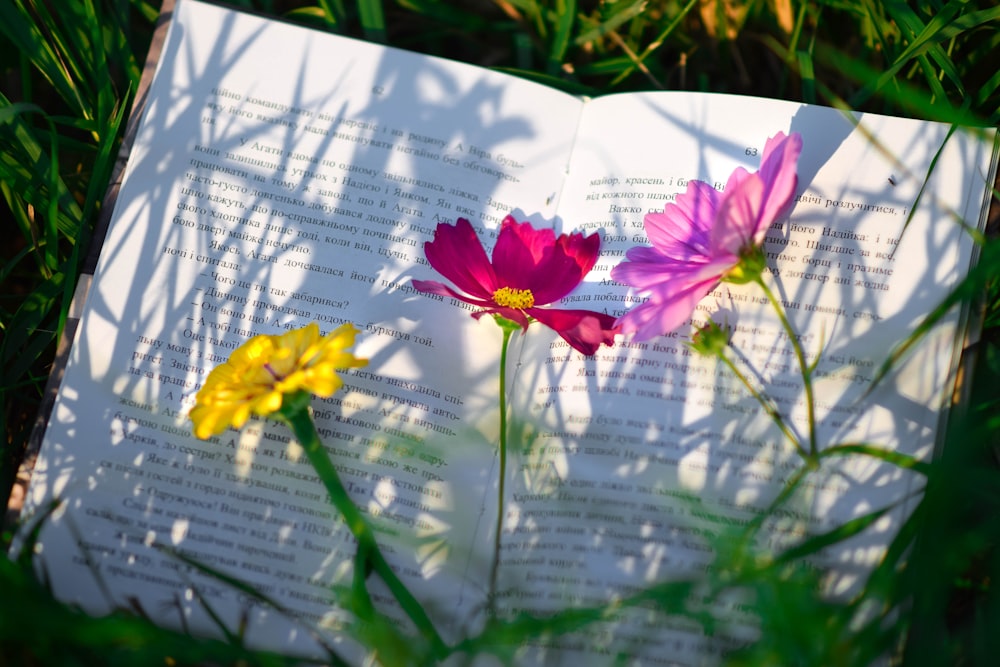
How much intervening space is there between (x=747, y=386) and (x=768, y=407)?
0.08 ft

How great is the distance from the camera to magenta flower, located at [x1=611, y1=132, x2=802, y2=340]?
2.10 feet

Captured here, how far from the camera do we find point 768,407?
673 mm

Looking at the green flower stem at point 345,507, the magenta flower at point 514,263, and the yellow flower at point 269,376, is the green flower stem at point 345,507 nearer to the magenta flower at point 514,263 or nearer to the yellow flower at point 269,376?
the yellow flower at point 269,376

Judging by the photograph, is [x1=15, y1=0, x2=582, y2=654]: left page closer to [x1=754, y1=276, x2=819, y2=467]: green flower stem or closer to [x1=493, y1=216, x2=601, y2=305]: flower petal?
[x1=493, y1=216, x2=601, y2=305]: flower petal

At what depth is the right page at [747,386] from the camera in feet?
2.14

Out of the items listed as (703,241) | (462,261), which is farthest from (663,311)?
(462,261)

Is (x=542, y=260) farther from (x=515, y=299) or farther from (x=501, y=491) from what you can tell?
(x=501, y=491)

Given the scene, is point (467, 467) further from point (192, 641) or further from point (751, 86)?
point (751, 86)

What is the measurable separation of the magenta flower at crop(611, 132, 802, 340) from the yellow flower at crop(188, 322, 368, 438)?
0.83ft

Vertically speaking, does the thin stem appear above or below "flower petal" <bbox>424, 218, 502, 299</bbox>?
A: below

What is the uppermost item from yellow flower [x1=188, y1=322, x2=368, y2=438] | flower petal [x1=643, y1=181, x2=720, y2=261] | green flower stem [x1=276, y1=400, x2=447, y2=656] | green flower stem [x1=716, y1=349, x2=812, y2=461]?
flower petal [x1=643, y1=181, x2=720, y2=261]

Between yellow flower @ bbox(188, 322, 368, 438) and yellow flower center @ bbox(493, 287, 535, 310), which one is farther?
yellow flower center @ bbox(493, 287, 535, 310)

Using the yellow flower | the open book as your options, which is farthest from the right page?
the yellow flower

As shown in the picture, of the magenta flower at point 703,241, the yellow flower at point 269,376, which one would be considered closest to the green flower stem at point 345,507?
the yellow flower at point 269,376
